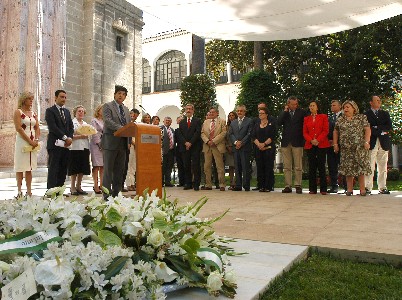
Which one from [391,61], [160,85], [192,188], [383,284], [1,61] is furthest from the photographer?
[160,85]

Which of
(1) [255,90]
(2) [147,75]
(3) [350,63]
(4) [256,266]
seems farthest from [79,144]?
(2) [147,75]

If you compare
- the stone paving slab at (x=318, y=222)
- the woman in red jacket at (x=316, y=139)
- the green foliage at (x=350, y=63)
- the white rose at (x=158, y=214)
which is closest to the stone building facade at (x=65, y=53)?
the green foliage at (x=350, y=63)

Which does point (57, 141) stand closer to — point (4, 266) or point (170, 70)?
point (4, 266)

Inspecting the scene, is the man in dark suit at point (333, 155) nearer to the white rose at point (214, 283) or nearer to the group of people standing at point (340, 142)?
the group of people standing at point (340, 142)

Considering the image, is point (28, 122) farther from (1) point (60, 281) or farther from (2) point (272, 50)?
(2) point (272, 50)

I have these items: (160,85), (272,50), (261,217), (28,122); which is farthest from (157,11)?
(160,85)

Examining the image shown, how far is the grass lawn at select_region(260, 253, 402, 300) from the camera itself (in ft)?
7.67

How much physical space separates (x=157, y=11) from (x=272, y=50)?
1393cm

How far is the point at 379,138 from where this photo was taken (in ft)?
27.4

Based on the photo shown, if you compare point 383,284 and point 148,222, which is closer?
point 148,222

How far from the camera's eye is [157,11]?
629 cm

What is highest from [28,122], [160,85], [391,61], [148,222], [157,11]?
[160,85]

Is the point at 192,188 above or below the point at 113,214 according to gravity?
below

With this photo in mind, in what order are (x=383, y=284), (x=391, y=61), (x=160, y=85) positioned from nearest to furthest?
(x=383, y=284), (x=391, y=61), (x=160, y=85)
